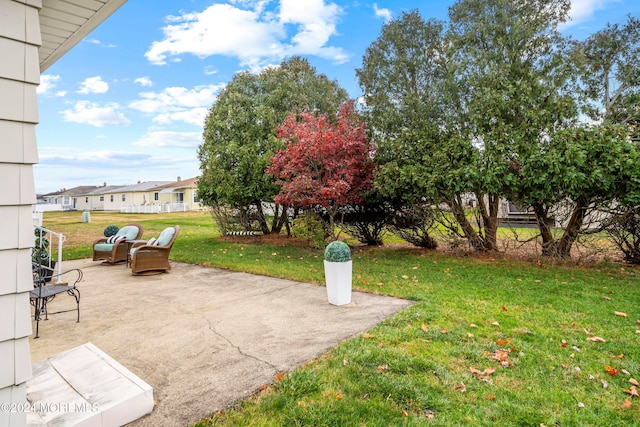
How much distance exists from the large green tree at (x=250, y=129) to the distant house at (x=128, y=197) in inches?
1155

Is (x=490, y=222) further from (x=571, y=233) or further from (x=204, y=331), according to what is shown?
(x=204, y=331)

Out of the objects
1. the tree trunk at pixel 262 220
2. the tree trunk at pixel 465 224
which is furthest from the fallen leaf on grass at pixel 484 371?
the tree trunk at pixel 262 220

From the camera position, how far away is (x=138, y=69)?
33.0ft

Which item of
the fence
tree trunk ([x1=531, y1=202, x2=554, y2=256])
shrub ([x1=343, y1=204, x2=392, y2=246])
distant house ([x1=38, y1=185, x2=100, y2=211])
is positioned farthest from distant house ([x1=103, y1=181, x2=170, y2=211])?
tree trunk ([x1=531, y1=202, x2=554, y2=256])

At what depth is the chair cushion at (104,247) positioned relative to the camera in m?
8.45

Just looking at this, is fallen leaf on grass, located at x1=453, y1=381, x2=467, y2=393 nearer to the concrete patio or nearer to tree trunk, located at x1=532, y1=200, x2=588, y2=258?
the concrete patio

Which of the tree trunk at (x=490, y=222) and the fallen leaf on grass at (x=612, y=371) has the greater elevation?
the tree trunk at (x=490, y=222)

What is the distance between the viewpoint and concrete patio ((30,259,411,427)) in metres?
2.69

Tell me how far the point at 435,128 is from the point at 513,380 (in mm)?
6534

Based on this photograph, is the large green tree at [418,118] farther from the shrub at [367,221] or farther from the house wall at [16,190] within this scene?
the house wall at [16,190]

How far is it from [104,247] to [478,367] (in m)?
8.85

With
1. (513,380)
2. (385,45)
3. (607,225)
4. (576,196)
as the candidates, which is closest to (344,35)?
(385,45)

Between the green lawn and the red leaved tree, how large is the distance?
142 inches

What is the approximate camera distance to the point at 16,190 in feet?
5.75
